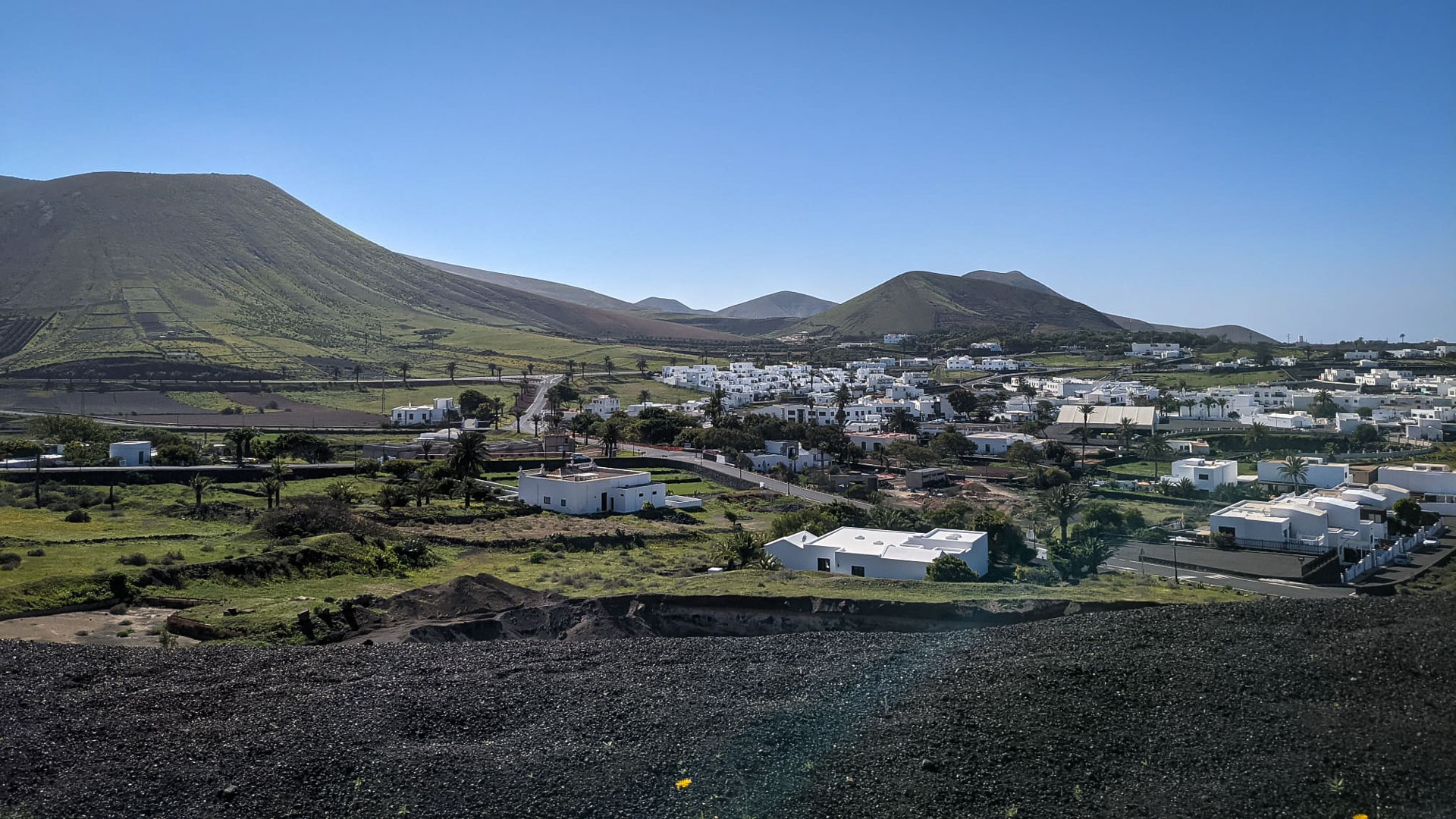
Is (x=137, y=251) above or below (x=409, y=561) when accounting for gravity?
above

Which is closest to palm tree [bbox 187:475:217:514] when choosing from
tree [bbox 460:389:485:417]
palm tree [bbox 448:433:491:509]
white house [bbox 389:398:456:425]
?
palm tree [bbox 448:433:491:509]

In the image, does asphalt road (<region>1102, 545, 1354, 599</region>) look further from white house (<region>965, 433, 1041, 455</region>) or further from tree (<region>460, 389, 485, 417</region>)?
tree (<region>460, 389, 485, 417</region>)

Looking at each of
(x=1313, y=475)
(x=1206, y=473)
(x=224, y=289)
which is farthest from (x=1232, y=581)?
(x=224, y=289)

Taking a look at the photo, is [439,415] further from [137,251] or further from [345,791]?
[137,251]

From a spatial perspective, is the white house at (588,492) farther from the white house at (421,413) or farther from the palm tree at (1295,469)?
the white house at (421,413)

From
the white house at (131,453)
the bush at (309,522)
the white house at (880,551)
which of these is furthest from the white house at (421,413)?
the white house at (880,551)

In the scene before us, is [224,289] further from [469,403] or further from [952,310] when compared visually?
[952,310]

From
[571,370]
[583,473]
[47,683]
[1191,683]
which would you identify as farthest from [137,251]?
[1191,683]
